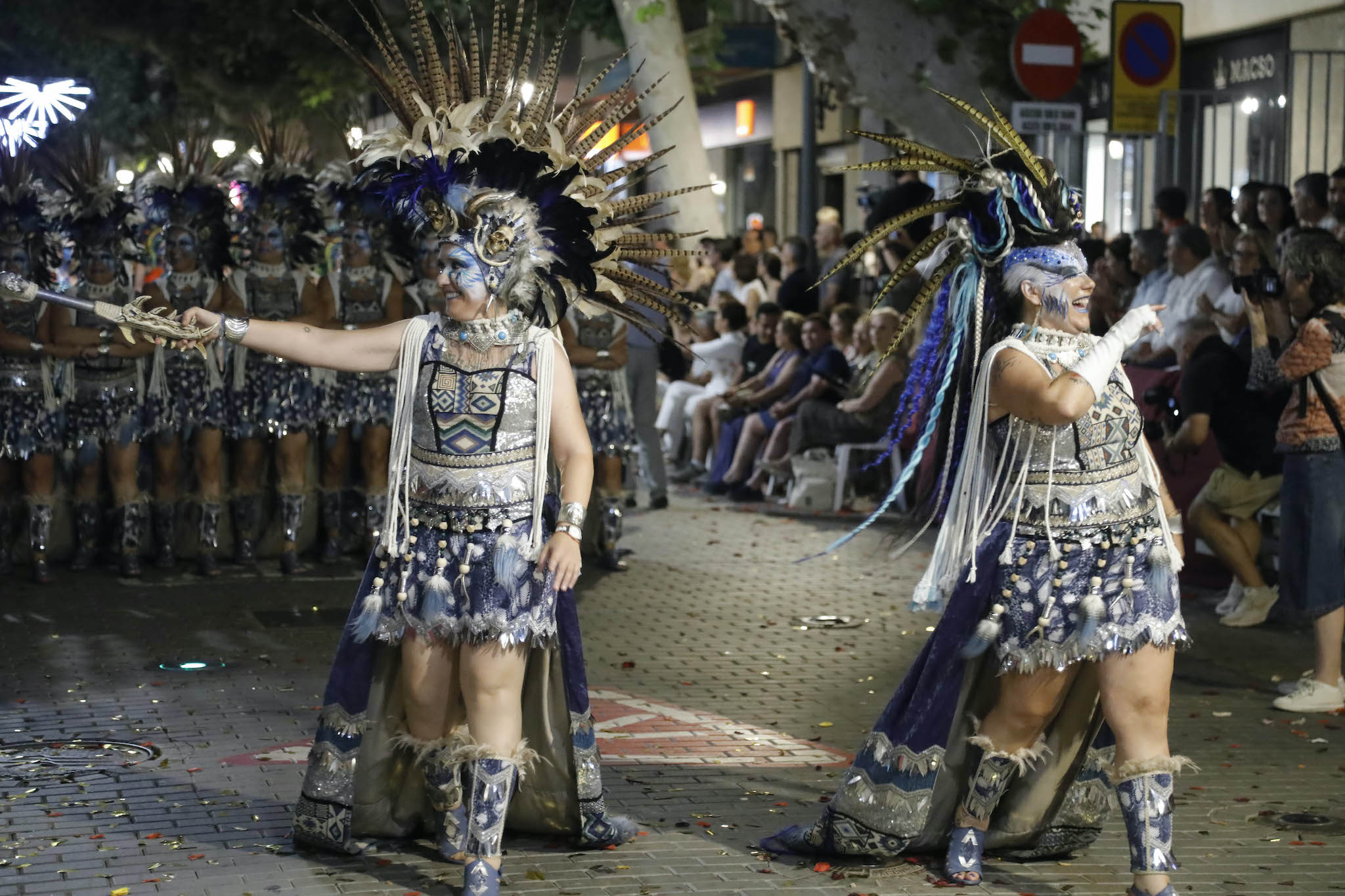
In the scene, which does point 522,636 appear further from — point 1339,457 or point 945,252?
point 1339,457

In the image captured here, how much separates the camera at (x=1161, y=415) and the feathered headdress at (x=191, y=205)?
537cm

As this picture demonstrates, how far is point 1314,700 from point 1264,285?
200 centimetres

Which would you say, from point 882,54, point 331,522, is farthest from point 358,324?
point 882,54

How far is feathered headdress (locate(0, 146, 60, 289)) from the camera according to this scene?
33.3 ft

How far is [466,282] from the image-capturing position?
207 inches

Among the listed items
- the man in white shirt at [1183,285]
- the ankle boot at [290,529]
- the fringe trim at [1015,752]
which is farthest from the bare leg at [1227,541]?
the ankle boot at [290,529]

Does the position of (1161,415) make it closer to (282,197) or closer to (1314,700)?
(1314,700)

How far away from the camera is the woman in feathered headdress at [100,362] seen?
33.7 feet

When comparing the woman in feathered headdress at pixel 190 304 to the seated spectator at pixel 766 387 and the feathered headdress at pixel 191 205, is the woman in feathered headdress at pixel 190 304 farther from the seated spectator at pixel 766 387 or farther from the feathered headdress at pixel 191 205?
the seated spectator at pixel 766 387

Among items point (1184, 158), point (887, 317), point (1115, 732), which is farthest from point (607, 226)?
point (1184, 158)

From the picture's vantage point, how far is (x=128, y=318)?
5082mm

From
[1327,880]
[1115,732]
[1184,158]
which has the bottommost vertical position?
[1327,880]

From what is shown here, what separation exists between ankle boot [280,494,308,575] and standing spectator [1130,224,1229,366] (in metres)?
5.26

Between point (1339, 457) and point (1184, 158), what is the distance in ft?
28.7
